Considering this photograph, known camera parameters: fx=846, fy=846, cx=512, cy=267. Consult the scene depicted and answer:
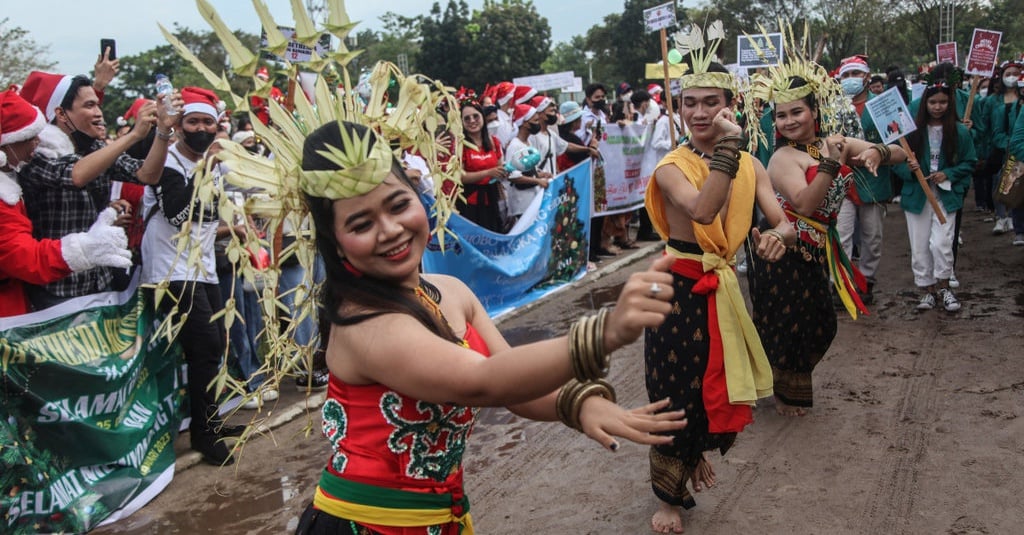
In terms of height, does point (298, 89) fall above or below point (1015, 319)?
above

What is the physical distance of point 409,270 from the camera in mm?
1989

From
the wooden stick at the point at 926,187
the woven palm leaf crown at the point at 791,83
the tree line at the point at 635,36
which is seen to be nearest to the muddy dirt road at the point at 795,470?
the wooden stick at the point at 926,187

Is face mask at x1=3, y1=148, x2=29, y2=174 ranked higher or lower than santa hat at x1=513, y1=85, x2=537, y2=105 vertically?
higher

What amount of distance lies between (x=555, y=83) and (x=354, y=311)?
602 inches

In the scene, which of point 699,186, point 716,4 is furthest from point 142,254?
point 716,4

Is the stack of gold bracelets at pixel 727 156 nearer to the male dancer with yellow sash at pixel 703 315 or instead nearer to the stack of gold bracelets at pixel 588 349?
the male dancer with yellow sash at pixel 703 315

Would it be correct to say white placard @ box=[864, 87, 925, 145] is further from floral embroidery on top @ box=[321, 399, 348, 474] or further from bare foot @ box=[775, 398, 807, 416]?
floral embroidery on top @ box=[321, 399, 348, 474]

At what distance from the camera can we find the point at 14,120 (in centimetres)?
409

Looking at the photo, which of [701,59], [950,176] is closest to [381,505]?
[701,59]

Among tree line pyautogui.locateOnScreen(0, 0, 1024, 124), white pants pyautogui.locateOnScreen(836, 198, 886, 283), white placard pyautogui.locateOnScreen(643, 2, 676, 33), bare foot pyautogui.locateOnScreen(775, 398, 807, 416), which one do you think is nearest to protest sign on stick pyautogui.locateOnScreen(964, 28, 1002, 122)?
white pants pyautogui.locateOnScreen(836, 198, 886, 283)

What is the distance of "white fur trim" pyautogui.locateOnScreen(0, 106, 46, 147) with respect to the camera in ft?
13.4

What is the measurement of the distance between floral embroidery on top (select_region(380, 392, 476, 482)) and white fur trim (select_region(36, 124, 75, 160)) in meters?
3.31

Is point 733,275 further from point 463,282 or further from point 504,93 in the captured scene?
point 504,93

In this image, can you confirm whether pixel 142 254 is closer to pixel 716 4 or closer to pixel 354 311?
pixel 354 311
